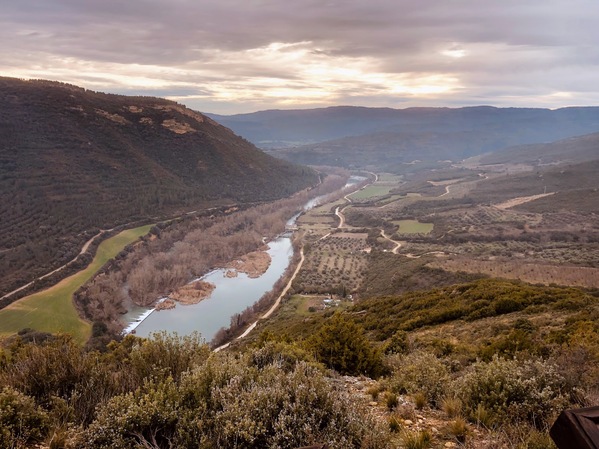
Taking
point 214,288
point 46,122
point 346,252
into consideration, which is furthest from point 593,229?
point 46,122

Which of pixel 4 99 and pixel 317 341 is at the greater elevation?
pixel 4 99

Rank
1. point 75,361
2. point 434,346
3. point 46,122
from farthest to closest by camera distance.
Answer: point 46,122
point 434,346
point 75,361

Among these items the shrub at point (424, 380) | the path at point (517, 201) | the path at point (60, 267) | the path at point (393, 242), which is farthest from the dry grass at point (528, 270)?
the path at point (517, 201)

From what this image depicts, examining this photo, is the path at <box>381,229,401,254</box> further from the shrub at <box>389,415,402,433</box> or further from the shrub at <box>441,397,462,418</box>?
the shrub at <box>389,415,402,433</box>

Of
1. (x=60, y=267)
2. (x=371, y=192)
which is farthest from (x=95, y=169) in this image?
(x=371, y=192)

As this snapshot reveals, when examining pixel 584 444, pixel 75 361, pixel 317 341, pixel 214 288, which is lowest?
pixel 214 288

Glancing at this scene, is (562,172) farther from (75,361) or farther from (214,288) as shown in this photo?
(75,361)
